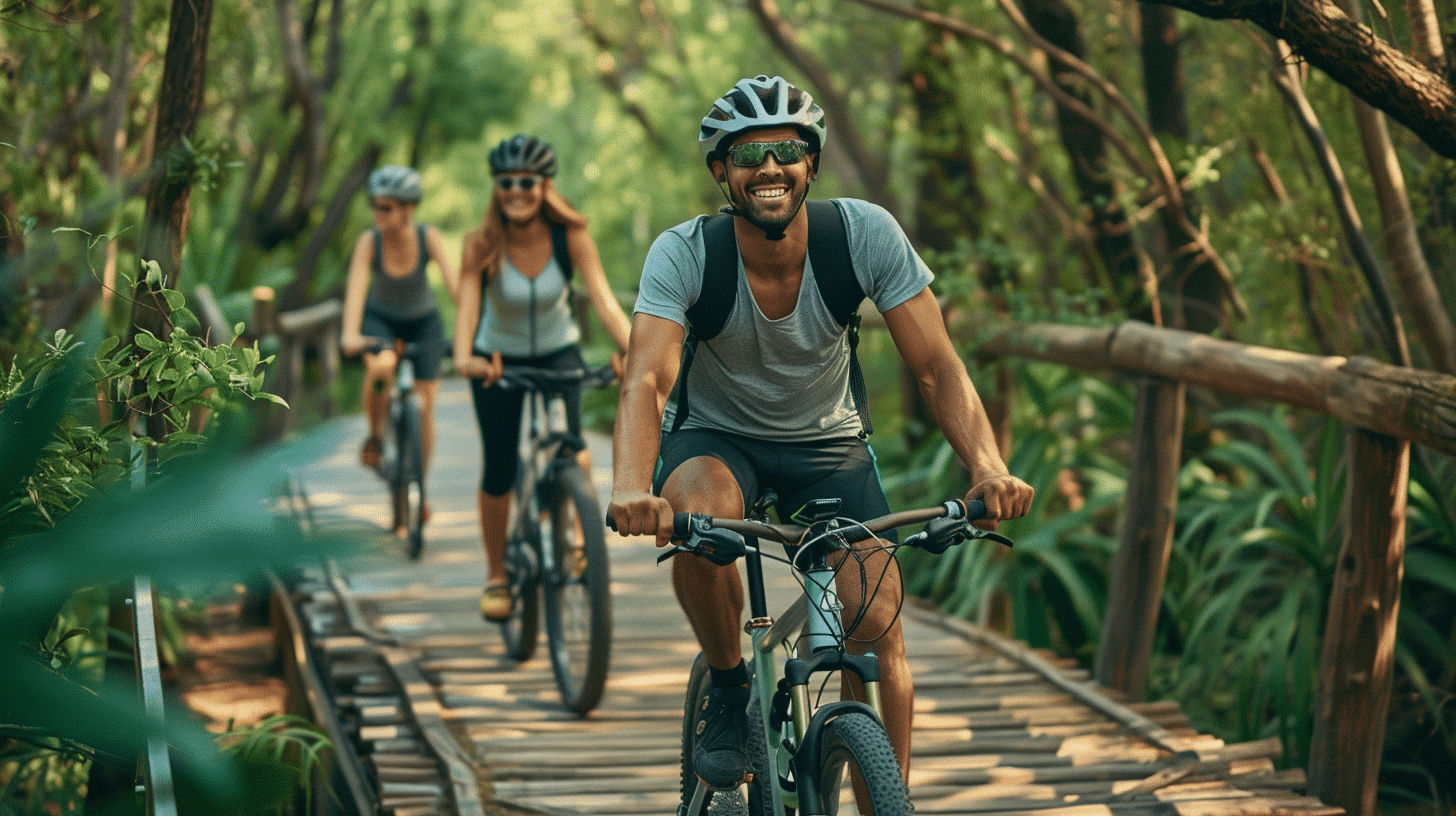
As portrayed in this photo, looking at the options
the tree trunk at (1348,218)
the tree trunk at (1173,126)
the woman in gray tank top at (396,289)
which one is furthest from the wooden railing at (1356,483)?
the woman in gray tank top at (396,289)

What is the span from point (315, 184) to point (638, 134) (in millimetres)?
9024

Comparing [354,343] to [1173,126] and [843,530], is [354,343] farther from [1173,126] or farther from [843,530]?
[843,530]

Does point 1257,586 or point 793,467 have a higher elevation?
point 793,467

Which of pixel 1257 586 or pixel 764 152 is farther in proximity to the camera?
pixel 1257 586

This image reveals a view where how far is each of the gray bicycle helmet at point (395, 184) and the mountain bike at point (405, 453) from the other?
29.4 inches

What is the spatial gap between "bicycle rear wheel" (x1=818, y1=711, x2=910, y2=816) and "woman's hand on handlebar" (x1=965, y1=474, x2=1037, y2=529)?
453mm

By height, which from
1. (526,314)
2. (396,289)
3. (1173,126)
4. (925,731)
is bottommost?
(925,731)

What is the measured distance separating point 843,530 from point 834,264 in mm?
737

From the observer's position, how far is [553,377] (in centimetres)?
526

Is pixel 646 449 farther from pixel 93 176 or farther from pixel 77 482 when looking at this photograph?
pixel 93 176

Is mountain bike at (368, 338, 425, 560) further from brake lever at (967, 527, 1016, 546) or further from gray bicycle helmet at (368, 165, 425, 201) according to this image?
brake lever at (967, 527, 1016, 546)

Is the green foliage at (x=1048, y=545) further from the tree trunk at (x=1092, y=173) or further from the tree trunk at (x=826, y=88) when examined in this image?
the tree trunk at (x=826, y=88)

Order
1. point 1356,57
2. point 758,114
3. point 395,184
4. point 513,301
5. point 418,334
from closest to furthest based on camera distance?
1. point 758,114
2. point 1356,57
3. point 513,301
4. point 395,184
5. point 418,334

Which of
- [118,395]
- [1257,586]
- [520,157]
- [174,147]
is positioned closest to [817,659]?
[118,395]
